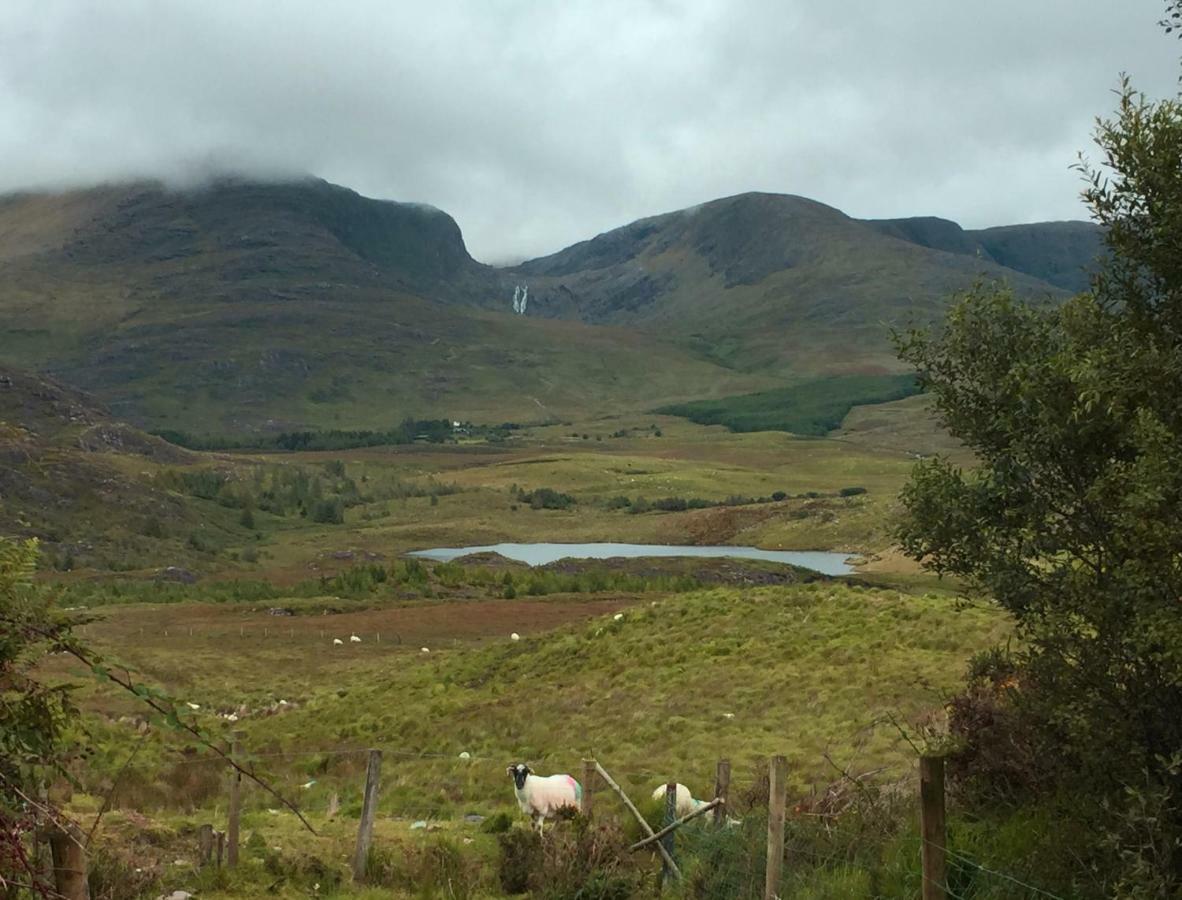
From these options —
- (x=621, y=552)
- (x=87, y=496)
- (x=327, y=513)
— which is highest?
(x=87, y=496)

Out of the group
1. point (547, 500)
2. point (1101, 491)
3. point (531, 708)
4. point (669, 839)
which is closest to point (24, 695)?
point (1101, 491)

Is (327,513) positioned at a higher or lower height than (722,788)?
lower

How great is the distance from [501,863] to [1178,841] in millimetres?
8679

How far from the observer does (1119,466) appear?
9242 mm

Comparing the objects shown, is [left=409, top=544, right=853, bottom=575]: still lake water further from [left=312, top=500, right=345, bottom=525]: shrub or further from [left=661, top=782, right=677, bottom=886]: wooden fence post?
[left=661, top=782, right=677, bottom=886]: wooden fence post

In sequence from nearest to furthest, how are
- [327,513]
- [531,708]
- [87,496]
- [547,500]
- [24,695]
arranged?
[24,695] < [531,708] < [87,496] < [327,513] < [547,500]

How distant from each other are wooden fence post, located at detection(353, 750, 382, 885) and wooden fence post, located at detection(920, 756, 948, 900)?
749cm

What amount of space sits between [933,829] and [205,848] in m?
9.39

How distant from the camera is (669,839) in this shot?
13461 mm

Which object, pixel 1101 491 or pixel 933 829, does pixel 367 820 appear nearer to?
pixel 933 829

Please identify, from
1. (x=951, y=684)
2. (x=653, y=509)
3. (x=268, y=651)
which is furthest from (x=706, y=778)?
(x=653, y=509)

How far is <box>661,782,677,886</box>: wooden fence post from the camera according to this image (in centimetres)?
1306

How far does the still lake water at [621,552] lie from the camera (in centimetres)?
10669

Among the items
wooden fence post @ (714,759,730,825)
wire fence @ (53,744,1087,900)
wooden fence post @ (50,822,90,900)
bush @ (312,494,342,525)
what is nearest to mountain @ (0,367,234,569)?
bush @ (312,494,342,525)
